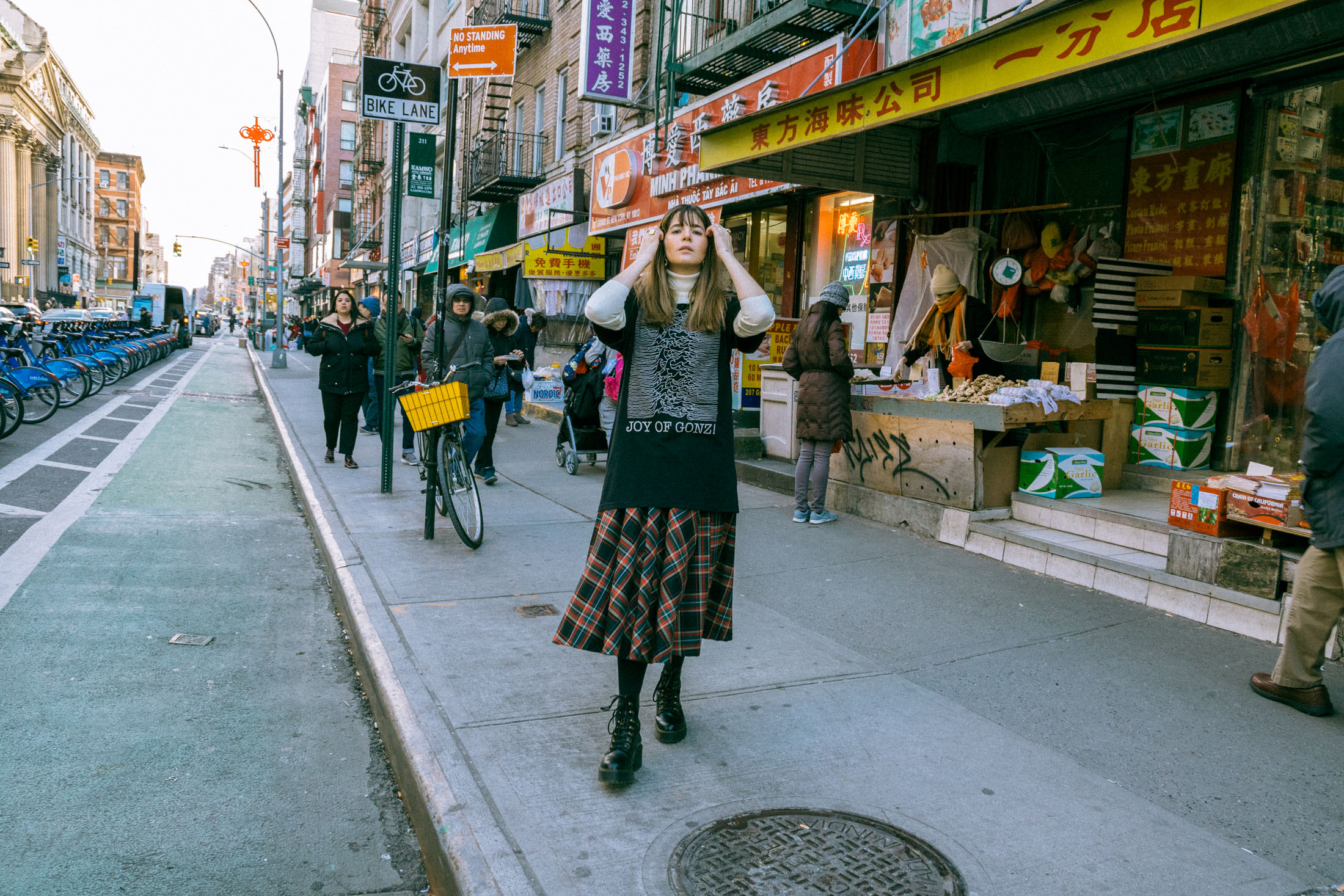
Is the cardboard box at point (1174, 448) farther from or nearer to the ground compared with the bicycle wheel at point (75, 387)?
farther from the ground

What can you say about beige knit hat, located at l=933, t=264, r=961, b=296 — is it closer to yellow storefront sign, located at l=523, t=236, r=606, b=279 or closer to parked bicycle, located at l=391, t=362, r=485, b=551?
parked bicycle, located at l=391, t=362, r=485, b=551

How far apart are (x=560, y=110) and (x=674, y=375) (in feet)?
59.5

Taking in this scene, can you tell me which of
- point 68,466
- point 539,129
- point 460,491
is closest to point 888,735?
point 460,491

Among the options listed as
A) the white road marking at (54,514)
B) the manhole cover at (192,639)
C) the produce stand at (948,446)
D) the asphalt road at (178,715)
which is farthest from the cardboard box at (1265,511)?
the white road marking at (54,514)

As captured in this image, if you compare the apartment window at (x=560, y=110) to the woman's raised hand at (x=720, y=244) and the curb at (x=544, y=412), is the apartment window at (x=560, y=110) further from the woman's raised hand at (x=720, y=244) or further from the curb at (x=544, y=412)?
the woman's raised hand at (x=720, y=244)

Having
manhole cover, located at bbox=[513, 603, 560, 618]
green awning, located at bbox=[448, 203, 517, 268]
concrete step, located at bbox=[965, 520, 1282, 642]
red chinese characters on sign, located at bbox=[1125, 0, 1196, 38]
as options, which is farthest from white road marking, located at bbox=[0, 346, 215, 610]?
green awning, located at bbox=[448, 203, 517, 268]

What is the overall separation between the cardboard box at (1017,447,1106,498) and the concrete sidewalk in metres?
0.98

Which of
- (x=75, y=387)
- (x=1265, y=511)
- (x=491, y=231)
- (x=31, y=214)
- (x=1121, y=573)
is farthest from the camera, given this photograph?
(x=31, y=214)

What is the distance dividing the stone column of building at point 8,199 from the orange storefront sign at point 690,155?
63125 millimetres

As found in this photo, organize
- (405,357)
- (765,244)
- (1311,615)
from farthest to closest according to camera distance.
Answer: (765,244) → (405,357) → (1311,615)

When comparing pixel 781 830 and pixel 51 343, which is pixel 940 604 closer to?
pixel 781 830

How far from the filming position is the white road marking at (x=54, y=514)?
19.7 feet

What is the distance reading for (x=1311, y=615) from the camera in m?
3.94

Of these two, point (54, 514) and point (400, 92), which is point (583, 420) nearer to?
point (400, 92)
